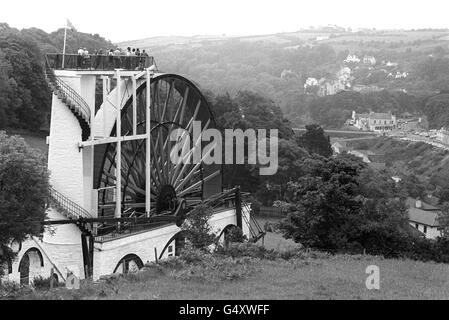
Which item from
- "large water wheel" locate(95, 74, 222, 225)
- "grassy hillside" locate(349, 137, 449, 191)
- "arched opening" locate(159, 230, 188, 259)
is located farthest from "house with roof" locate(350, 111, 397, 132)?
"arched opening" locate(159, 230, 188, 259)

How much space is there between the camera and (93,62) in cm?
2127

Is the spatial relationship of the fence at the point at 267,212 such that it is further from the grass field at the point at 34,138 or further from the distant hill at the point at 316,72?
the distant hill at the point at 316,72

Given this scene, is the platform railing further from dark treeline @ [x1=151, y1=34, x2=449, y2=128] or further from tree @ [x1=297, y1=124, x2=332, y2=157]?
dark treeline @ [x1=151, y1=34, x2=449, y2=128]

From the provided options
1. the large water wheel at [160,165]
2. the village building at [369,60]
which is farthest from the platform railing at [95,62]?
the village building at [369,60]

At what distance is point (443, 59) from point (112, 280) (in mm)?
146755

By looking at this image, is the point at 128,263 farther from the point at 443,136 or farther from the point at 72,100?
the point at 443,136

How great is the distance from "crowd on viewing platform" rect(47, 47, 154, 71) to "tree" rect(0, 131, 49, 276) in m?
4.95

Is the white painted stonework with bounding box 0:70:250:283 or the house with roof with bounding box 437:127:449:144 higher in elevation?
the white painted stonework with bounding box 0:70:250:283

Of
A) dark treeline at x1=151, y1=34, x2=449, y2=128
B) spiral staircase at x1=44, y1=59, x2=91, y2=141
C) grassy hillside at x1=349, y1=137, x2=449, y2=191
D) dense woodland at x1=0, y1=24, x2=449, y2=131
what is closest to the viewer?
spiral staircase at x1=44, y1=59, x2=91, y2=141

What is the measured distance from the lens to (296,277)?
13984 mm

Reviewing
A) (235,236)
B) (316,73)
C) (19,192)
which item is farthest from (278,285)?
(316,73)

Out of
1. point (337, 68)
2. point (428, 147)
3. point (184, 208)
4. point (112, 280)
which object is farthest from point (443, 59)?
point (112, 280)

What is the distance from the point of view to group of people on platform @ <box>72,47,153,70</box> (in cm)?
2089
